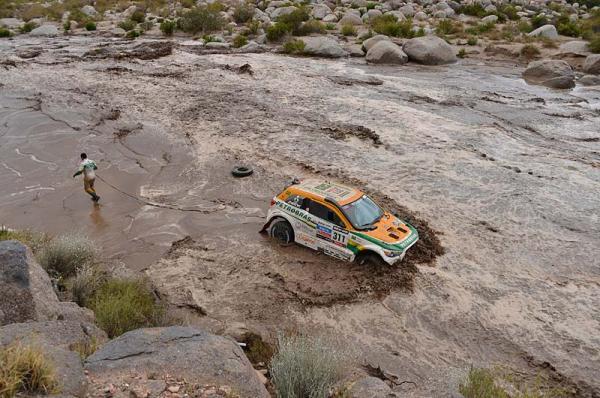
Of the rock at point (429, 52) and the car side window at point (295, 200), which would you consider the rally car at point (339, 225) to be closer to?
the car side window at point (295, 200)

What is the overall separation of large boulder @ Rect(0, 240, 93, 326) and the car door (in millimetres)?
5447

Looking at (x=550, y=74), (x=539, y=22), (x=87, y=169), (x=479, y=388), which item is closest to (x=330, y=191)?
(x=479, y=388)

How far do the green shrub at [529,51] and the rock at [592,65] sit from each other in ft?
14.8

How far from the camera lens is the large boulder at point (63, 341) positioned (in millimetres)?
5504

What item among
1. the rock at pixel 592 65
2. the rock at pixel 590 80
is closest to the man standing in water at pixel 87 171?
the rock at pixel 590 80

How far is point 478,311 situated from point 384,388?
455 cm

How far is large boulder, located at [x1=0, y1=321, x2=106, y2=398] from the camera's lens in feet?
18.1

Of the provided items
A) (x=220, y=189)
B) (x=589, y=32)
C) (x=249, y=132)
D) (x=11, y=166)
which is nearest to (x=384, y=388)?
(x=220, y=189)

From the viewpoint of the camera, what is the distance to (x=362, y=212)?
11.8 metres

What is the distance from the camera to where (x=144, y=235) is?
44.8 feet

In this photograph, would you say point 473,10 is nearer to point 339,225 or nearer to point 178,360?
point 339,225

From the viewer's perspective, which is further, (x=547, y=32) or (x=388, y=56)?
(x=547, y=32)

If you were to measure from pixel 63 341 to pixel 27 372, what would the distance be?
1777 millimetres

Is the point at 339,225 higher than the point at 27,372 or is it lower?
lower
